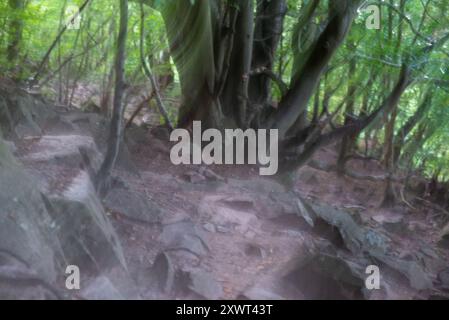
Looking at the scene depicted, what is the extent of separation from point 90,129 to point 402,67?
183 inches

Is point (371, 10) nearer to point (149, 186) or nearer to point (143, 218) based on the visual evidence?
point (149, 186)

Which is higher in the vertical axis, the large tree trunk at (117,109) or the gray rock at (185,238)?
the large tree trunk at (117,109)

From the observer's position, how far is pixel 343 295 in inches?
145

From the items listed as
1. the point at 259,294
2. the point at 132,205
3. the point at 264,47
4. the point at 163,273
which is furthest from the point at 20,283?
the point at 264,47

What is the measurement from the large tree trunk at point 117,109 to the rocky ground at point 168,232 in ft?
0.80

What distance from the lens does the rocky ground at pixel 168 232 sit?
11.3 ft

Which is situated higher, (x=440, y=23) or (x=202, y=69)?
(x=440, y=23)

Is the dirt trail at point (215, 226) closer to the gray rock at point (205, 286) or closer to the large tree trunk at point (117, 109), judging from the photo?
the gray rock at point (205, 286)

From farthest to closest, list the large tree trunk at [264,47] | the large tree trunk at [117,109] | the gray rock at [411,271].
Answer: the large tree trunk at [264,47]
the gray rock at [411,271]
the large tree trunk at [117,109]

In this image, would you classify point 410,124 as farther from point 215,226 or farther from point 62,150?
point 62,150

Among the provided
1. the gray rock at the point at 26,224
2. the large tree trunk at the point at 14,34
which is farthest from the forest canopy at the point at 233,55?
the gray rock at the point at 26,224

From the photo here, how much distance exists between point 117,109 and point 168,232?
4.44ft
